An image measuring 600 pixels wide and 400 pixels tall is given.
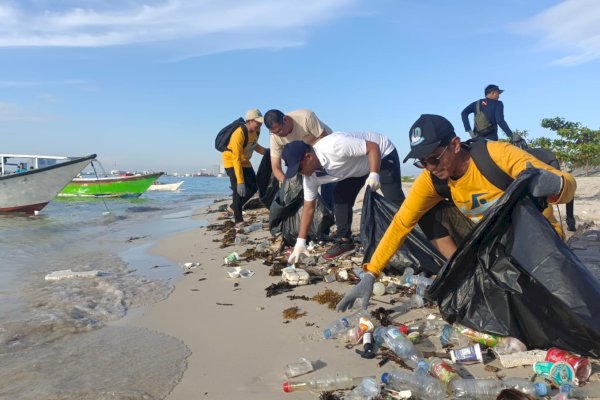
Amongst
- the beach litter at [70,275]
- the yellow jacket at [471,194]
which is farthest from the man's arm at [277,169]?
the yellow jacket at [471,194]

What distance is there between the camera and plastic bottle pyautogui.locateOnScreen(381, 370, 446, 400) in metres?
1.88

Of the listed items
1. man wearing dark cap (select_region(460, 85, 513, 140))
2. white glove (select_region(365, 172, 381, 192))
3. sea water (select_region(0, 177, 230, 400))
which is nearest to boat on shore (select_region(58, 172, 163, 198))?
sea water (select_region(0, 177, 230, 400))

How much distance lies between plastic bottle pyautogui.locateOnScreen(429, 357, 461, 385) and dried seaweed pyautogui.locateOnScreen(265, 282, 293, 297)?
1727 millimetres

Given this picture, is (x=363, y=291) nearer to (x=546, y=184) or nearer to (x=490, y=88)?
(x=546, y=184)

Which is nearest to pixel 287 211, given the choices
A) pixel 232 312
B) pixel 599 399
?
pixel 232 312

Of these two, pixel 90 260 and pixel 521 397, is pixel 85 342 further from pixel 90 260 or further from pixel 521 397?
pixel 90 260

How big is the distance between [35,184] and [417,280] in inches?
552

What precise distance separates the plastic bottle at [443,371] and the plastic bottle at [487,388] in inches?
1.5

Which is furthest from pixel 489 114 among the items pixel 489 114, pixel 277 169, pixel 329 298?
pixel 329 298

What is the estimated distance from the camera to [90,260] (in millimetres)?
5883

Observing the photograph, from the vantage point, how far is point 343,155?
155 inches

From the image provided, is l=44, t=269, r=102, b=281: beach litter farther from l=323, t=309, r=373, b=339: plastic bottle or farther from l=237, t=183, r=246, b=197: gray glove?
l=323, t=309, r=373, b=339: plastic bottle

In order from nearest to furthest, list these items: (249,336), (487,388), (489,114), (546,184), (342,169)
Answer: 1. (487,388)
2. (546,184)
3. (249,336)
4. (342,169)
5. (489,114)

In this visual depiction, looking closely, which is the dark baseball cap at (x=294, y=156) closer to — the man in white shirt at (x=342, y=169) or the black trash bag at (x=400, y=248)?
the man in white shirt at (x=342, y=169)
